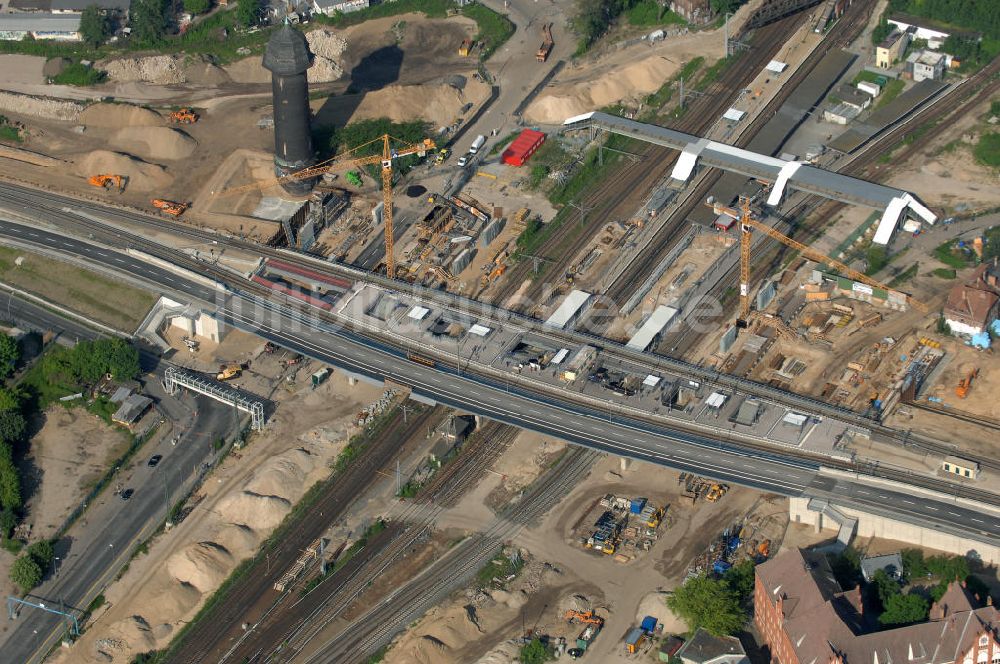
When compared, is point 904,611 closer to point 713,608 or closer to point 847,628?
point 847,628

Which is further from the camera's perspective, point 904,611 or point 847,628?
point 904,611

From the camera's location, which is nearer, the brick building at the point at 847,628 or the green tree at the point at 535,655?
the brick building at the point at 847,628

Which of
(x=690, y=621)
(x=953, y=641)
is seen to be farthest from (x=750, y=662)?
(x=953, y=641)

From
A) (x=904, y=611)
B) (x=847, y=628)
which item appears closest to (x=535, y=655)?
(x=847, y=628)

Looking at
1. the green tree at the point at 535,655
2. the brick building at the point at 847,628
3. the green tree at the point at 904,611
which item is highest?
the brick building at the point at 847,628

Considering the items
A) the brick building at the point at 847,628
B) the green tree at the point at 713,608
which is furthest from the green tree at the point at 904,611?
the green tree at the point at 713,608

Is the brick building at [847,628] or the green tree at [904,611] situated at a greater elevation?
the brick building at [847,628]

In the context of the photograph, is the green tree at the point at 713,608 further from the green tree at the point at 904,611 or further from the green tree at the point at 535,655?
the green tree at the point at 535,655
